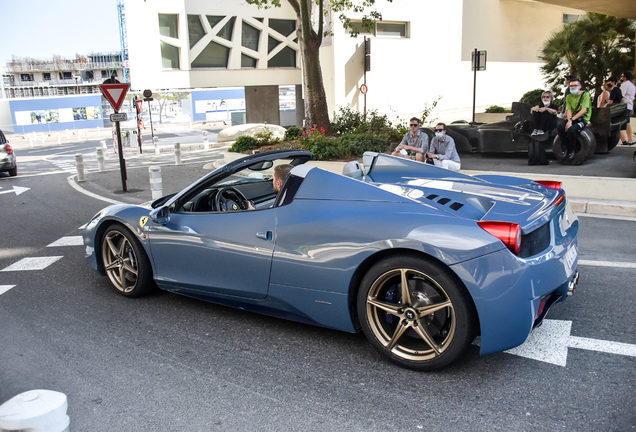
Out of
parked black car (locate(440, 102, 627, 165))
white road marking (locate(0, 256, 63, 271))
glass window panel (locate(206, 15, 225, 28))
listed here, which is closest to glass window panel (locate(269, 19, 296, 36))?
glass window panel (locate(206, 15, 225, 28))

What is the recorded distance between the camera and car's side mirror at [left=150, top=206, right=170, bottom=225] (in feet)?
15.0

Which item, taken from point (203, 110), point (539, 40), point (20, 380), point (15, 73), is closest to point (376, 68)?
point (539, 40)

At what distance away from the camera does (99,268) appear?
17.7 feet

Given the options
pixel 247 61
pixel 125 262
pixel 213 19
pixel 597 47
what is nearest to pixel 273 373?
pixel 125 262

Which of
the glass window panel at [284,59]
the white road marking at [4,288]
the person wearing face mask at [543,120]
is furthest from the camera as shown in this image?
the glass window panel at [284,59]

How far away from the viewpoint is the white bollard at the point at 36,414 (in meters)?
2.19

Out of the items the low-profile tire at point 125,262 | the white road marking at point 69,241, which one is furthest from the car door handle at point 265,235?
the white road marking at point 69,241

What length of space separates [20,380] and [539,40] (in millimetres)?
35705

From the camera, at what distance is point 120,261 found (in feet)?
16.9

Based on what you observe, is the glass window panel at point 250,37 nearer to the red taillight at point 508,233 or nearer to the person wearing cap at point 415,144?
the person wearing cap at point 415,144

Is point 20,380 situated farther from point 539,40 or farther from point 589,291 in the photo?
point 539,40

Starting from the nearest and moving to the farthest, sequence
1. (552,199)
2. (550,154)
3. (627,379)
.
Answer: (627,379)
(552,199)
(550,154)

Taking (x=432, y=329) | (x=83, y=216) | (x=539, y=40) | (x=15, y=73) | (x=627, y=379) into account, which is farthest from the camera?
(x=15, y=73)

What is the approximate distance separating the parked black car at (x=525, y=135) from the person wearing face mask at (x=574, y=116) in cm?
12
